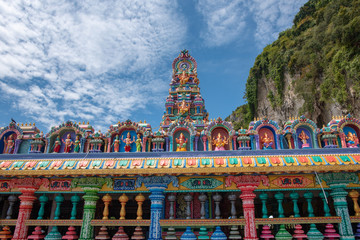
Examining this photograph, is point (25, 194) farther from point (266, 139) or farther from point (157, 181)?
point (266, 139)

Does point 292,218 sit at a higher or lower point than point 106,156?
lower

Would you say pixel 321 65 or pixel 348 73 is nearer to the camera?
pixel 348 73

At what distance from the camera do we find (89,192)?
963cm

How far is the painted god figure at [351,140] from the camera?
442 inches

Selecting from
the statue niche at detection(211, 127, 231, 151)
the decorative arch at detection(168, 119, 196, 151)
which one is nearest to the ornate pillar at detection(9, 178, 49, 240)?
the decorative arch at detection(168, 119, 196, 151)

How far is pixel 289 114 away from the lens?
35.4m

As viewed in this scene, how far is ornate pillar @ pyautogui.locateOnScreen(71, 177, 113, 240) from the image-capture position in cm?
937

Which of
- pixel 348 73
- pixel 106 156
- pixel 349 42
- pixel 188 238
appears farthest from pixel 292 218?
pixel 349 42

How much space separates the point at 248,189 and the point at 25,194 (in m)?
8.39

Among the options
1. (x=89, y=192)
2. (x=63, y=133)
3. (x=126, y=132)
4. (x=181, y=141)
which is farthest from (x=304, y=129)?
(x=63, y=133)

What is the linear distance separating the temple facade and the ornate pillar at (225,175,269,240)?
35mm

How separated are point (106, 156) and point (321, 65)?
2702cm

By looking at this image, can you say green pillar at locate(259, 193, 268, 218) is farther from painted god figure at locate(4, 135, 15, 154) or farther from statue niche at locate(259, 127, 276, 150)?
painted god figure at locate(4, 135, 15, 154)

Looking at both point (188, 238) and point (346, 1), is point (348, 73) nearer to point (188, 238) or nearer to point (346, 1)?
point (346, 1)
